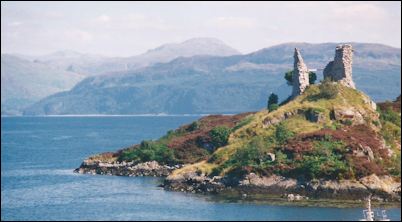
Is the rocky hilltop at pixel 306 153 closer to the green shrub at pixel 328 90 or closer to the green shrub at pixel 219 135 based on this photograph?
the green shrub at pixel 219 135

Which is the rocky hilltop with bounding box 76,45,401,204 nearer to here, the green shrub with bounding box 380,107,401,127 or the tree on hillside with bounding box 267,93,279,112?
the green shrub with bounding box 380,107,401,127

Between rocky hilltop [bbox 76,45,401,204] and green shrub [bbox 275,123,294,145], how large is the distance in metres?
0.19

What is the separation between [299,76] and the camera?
13562 centimetres

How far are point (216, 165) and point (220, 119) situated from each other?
58.3 metres

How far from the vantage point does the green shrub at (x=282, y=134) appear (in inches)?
4823

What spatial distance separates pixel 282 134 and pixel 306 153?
24.7ft

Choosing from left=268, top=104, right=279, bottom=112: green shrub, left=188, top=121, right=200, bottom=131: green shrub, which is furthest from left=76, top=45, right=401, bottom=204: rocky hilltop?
left=188, top=121, right=200, bottom=131: green shrub

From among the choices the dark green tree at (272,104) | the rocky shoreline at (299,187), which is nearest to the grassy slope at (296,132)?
the rocky shoreline at (299,187)

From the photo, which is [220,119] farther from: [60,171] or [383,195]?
[383,195]

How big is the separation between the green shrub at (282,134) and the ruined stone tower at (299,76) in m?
13.4

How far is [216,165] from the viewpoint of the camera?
A: 400ft

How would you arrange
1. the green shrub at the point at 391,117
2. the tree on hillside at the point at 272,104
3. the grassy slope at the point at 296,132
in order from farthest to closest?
the tree on hillside at the point at 272,104 → the green shrub at the point at 391,117 → the grassy slope at the point at 296,132

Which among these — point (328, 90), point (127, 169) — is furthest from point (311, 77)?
point (127, 169)

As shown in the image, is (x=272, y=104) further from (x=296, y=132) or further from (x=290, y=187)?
(x=290, y=187)
